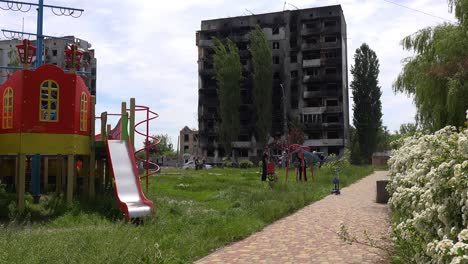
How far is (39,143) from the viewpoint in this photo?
11297 millimetres

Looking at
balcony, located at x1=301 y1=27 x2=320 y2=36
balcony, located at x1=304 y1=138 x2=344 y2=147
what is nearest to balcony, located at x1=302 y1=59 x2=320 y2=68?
balcony, located at x1=301 y1=27 x2=320 y2=36

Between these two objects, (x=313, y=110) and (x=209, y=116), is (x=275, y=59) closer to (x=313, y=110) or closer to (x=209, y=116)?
(x=313, y=110)

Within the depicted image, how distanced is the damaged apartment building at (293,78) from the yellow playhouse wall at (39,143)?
49998 mm

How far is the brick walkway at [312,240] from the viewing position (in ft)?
22.8

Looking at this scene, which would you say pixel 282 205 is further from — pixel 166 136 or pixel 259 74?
pixel 166 136

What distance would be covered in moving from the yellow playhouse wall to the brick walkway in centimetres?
561

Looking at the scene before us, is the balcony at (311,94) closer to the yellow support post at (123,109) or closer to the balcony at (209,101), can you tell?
the balcony at (209,101)

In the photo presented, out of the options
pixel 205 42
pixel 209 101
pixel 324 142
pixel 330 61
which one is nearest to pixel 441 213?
pixel 324 142

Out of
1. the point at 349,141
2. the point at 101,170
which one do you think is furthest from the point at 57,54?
the point at 101,170

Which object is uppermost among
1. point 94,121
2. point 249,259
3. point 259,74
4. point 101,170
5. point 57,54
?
point 57,54

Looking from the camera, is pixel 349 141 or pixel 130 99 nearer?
pixel 130 99

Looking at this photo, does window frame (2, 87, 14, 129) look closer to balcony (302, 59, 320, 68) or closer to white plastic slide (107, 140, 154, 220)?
white plastic slide (107, 140, 154, 220)

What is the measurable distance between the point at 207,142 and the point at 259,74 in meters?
13.4

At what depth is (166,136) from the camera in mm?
123000
